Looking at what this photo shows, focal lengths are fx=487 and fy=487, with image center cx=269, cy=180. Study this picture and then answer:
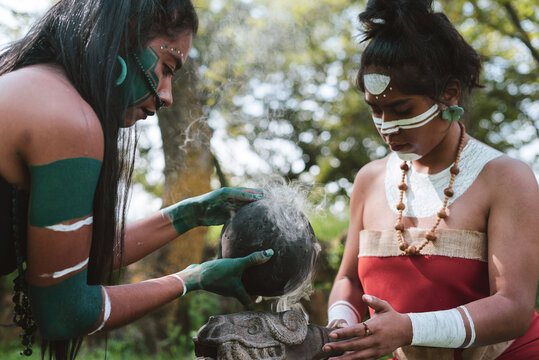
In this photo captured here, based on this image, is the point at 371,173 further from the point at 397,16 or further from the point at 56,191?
the point at 56,191

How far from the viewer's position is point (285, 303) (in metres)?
2.40

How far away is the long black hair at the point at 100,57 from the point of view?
68.0 inches

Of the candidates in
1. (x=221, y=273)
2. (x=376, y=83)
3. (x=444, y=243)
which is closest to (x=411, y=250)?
(x=444, y=243)

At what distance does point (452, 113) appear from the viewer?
95.2 inches

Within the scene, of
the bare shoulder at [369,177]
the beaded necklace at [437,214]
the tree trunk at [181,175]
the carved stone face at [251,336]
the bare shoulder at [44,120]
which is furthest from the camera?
the tree trunk at [181,175]

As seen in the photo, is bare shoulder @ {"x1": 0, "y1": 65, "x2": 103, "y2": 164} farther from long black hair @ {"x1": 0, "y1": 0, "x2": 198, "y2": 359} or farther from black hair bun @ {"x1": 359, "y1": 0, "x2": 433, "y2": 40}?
Result: black hair bun @ {"x1": 359, "y1": 0, "x2": 433, "y2": 40}

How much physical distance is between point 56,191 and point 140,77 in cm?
61

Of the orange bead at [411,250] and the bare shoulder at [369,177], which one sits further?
the bare shoulder at [369,177]

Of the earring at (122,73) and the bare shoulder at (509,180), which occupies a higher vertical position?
the earring at (122,73)

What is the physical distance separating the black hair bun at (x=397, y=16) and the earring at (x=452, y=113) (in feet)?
1.35

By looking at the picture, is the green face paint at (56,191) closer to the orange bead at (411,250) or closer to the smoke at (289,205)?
the smoke at (289,205)

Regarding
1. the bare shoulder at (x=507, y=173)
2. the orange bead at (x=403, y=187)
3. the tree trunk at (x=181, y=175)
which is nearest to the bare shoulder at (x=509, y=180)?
the bare shoulder at (x=507, y=173)

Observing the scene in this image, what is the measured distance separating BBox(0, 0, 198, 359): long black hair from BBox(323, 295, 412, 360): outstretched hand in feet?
3.23

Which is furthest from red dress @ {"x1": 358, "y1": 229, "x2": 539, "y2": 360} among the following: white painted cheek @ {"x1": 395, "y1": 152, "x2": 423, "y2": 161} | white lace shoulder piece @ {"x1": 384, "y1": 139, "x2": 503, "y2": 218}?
white painted cheek @ {"x1": 395, "y1": 152, "x2": 423, "y2": 161}
